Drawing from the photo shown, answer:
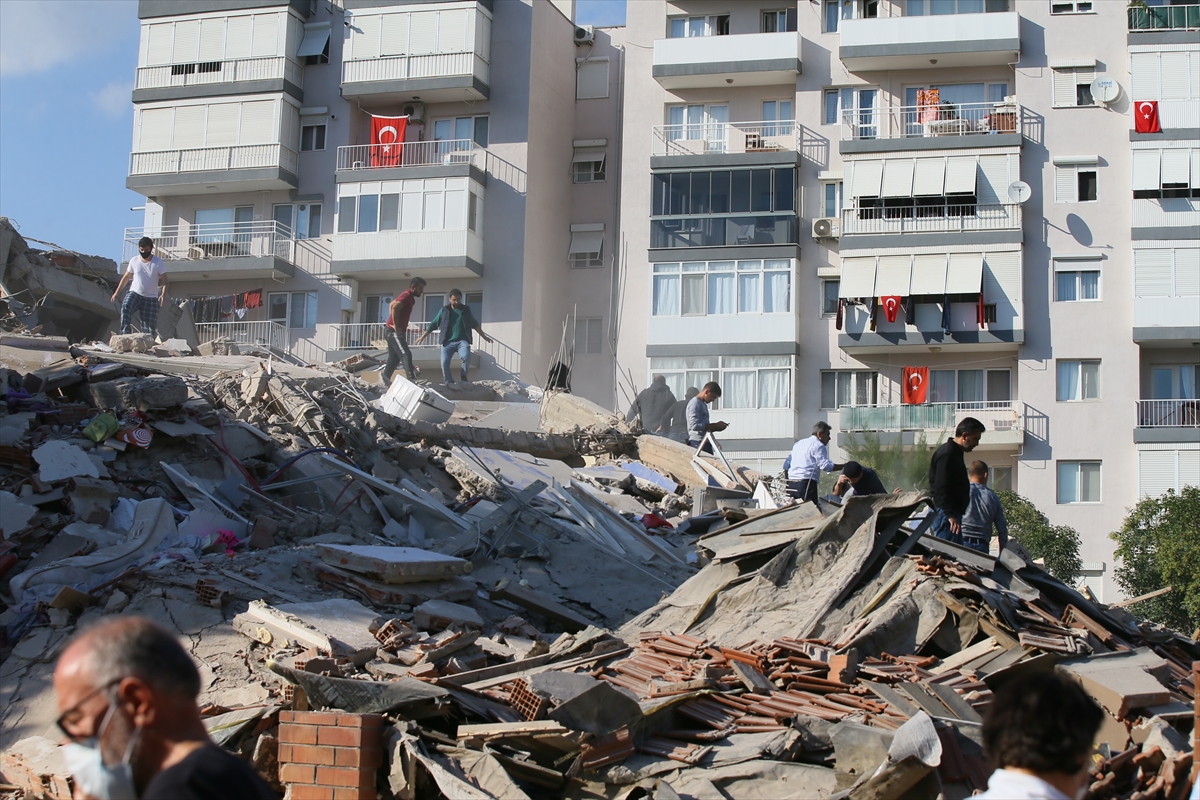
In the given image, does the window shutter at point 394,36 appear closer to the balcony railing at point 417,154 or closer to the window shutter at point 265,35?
the balcony railing at point 417,154

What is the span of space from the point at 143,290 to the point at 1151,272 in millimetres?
24220

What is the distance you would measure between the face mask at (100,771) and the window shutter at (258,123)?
120ft

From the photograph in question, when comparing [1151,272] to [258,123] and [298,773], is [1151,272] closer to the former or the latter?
[258,123]

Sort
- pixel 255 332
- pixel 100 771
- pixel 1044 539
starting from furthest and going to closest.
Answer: pixel 255 332 < pixel 1044 539 < pixel 100 771

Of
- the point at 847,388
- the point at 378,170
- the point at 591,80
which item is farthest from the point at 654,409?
the point at 591,80

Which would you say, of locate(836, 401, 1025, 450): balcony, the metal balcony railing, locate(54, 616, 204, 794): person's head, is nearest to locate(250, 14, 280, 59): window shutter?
locate(836, 401, 1025, 450): balcony

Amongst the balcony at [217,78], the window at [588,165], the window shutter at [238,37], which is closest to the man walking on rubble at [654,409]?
the window at [588,165]

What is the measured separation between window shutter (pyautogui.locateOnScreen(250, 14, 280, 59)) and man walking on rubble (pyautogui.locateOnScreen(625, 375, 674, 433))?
78.4ft

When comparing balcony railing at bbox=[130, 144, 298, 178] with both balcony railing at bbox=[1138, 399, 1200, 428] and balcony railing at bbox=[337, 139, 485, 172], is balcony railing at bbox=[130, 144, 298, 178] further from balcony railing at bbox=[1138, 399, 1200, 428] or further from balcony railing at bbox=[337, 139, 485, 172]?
balcony railing at bbox=[1138, 399, 1200, 428]

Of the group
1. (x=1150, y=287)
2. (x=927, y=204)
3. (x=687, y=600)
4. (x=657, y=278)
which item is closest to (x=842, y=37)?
(x=927, y=204)

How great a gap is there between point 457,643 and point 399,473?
20.7 feet

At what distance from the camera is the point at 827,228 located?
33.1m

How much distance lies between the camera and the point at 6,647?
29.0ft

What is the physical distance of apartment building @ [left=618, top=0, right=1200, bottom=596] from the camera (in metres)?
30.9
